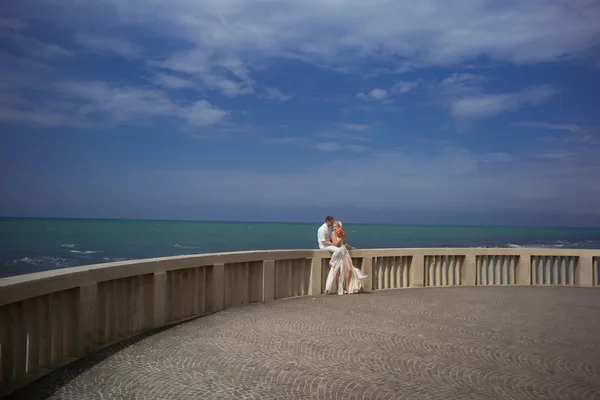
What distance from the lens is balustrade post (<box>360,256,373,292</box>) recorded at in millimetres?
12086

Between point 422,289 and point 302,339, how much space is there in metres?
6.16

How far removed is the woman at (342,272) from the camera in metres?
11.4

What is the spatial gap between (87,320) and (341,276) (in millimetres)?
6236

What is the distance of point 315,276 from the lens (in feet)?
37.9

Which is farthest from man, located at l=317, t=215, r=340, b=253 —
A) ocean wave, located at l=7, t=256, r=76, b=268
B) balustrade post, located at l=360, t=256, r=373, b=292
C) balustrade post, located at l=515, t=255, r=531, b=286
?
ocean wave, located at l=7, t=256, r=76, b=268

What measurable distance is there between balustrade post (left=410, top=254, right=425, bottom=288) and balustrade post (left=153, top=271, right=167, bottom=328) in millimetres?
6929

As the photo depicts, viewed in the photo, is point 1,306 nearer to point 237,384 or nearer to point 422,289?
point 237,384

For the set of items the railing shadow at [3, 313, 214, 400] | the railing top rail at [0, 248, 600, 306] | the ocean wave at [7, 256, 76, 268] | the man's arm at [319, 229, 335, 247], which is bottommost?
the ocean wave at [7, 256, 76, 268]

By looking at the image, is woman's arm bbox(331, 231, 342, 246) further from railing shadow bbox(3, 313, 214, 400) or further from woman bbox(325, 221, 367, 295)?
railing shadow bbox(3, 313, 214, 400)

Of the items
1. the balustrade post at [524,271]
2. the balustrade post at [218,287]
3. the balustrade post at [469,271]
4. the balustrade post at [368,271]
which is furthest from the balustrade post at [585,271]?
the balustrade post at [218,287]

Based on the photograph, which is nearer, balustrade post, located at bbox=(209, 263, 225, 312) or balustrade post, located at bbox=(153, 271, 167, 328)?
balustrade post, located at bbox=(153, 271, 167, 328)

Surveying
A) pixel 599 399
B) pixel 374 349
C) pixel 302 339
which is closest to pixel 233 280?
pixel 302 339

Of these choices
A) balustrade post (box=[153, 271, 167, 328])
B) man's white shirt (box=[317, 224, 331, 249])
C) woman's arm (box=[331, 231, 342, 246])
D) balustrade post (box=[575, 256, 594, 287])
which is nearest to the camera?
balustrade post (box=[153, 271, 167, 328])

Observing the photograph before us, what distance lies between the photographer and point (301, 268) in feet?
37.5
